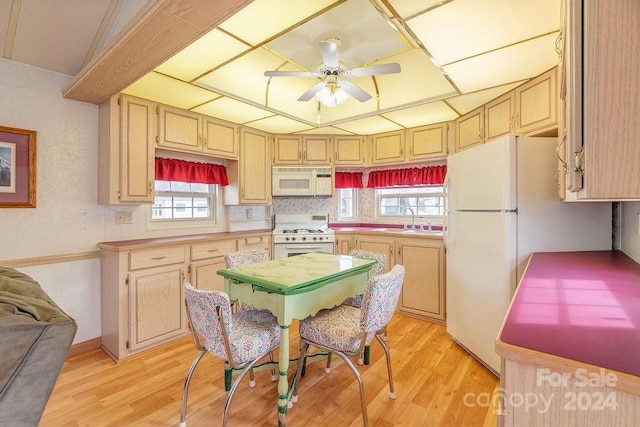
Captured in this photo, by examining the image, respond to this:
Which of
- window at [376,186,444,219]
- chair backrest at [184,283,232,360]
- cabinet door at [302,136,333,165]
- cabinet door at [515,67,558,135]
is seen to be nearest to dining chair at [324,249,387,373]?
chair backrest at [184,283,232,360]

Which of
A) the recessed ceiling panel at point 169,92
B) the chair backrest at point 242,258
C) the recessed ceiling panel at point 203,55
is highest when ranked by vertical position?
the recessed ceiling panel at point 203,55

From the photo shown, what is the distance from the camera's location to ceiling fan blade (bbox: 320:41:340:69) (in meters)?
1.71

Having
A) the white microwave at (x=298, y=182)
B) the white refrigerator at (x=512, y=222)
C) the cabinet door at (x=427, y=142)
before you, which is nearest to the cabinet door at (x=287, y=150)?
the white microwave at (x=298, y=182)

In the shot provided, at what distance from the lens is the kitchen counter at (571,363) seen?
58cm

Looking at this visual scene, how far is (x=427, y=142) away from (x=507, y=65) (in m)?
1.43

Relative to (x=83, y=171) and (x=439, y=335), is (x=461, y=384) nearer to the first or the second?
(x=439, y=335)

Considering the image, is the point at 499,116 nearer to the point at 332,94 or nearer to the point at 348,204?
the point at 332,94

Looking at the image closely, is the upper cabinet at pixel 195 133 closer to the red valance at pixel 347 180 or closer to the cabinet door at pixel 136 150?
the cabinet door at pixel 136 150

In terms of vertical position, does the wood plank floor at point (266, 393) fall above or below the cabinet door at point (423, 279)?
below

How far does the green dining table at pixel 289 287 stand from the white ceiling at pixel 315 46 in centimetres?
145

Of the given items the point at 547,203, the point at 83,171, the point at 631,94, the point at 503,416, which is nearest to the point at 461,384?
the point at 547,203

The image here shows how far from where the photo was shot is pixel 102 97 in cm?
238

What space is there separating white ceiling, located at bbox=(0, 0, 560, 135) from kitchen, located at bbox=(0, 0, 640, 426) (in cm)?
26

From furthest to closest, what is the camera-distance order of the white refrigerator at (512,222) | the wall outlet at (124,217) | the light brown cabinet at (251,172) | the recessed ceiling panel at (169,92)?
1. the light brown cabinet at (251,172)
2. the wall outlet at (124,217)
3. the recessed ceiling panel at (169,92)
4. the white refrigerator at (512,222)
